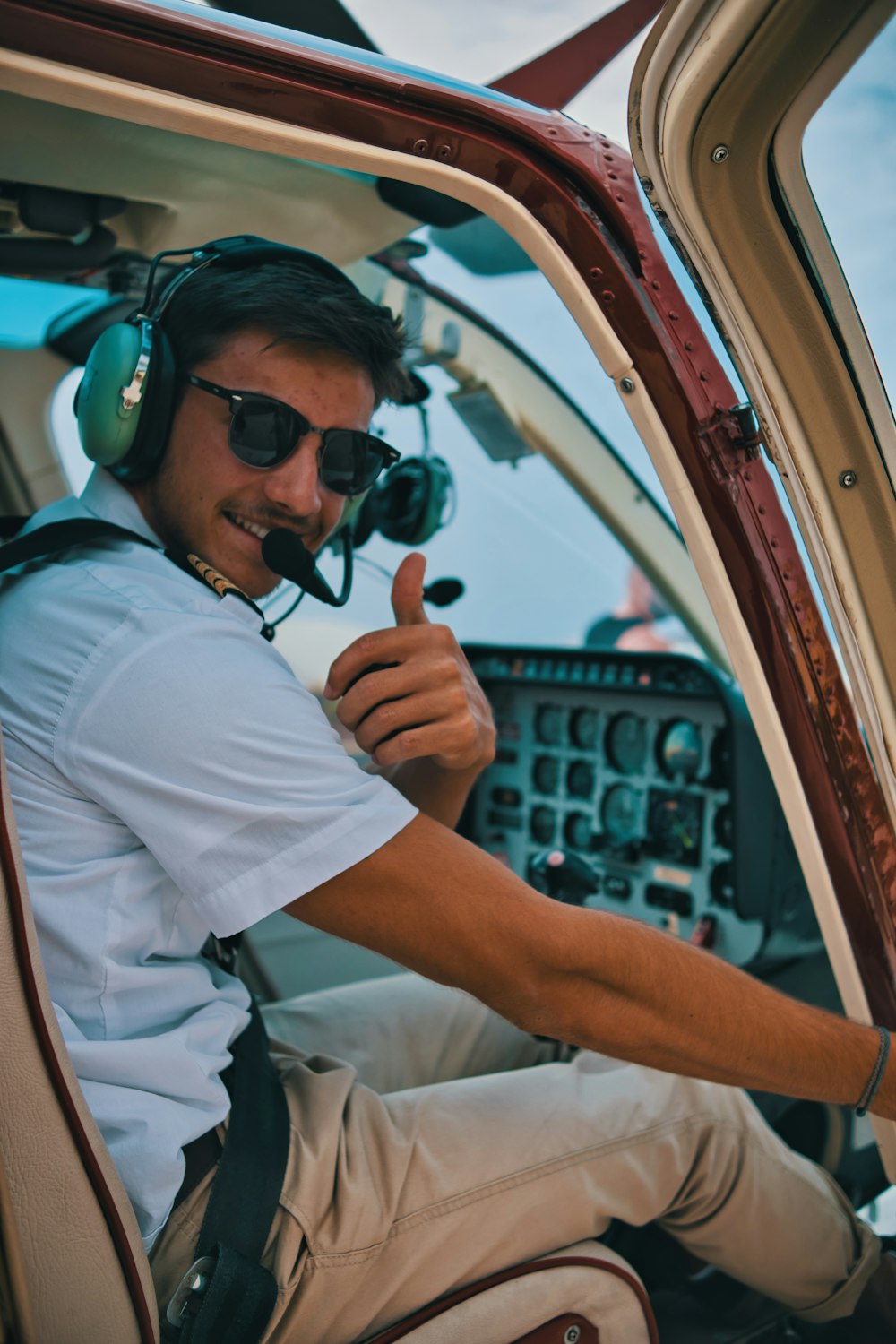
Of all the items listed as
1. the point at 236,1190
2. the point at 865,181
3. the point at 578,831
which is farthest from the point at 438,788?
the point at 578,831

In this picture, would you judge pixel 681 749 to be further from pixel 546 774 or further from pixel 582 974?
pixel 582 974


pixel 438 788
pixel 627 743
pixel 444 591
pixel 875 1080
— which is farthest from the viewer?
pixel 627 743

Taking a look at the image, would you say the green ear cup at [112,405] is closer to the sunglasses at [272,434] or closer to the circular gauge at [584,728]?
the sunglasses at [272,434]

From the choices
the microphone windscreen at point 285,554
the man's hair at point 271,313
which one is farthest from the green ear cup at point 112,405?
the microphone windscreen at point 285,554

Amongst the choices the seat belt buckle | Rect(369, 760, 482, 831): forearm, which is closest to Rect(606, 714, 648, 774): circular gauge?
Rect(369, 760, 482, 831): forearm

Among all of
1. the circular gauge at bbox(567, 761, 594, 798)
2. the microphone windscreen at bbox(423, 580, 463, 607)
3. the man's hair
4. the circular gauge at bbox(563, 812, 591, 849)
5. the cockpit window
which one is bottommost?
the circular gauge at bbox(563, 812, 591, 849)

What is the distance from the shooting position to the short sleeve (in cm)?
91

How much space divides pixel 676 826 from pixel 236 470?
1.49m

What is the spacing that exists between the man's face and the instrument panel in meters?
0.87

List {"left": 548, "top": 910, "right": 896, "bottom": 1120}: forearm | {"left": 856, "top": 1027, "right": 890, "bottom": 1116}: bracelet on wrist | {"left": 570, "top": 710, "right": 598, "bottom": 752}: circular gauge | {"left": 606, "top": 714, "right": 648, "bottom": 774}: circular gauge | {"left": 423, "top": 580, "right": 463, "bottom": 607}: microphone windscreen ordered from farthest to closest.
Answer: {"left": 570, "top": 710, "right": 598, "bottom": 752}: circular gauge → {"left": 606, "top": 714, "right": 648, "bottom": 774}: circular gauge → {"left": 423, "top": 580, "right": 463, "bottom": 607}: microphone windscreen → {"left": 856, "top": 1027, "right": 890, "bottom": 1116}: bracelet on wrist → {"left": 548, "top": 910, "right": 896, "bottom": 1120}: forearm

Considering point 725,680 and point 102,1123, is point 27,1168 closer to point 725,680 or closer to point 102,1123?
point 102,1123

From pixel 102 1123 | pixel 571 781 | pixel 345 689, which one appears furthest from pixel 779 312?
pixel 571 781

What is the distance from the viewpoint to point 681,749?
7.71 feet

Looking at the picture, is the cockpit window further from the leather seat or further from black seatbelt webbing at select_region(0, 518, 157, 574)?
the leather seat
